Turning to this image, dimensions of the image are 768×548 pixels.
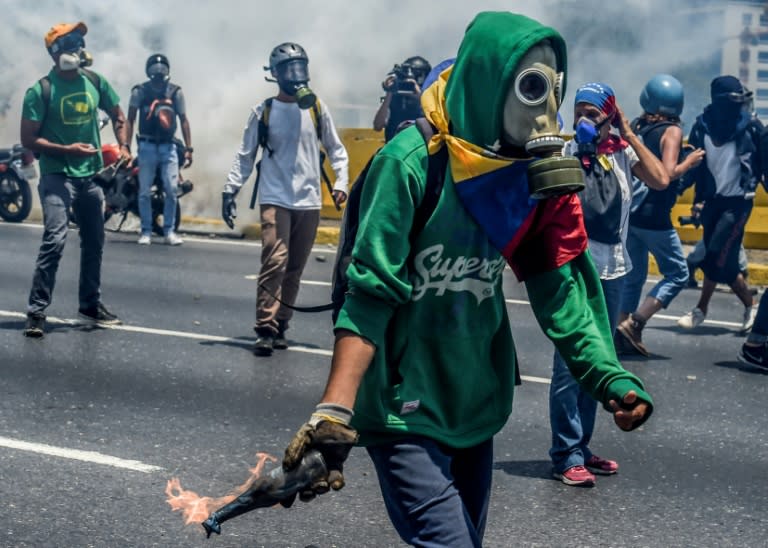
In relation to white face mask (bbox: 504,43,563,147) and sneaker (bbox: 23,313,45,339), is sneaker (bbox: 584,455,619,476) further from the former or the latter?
sneaker (bbox: 23,313,45,339)

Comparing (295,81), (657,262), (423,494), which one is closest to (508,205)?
(423,494)

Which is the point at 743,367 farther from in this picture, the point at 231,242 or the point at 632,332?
the point at 231,242

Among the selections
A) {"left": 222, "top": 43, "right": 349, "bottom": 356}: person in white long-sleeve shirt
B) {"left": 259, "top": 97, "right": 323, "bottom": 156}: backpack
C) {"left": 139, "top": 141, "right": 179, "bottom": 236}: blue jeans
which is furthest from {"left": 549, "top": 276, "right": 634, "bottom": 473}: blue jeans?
{"left": 139, "top": 141, "right": 179, "bottom": 236}: blue jeans

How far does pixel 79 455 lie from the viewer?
5.96 metres

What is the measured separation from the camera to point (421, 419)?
320 centimetres

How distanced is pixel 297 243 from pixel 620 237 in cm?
292

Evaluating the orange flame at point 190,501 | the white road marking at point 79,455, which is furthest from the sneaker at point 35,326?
the orange flame at point 190,501

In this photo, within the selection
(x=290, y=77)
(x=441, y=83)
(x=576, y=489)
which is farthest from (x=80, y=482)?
(x=290, y=77)

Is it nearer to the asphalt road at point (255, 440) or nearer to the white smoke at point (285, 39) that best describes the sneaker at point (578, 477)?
the asphalt road at point (255, 440)

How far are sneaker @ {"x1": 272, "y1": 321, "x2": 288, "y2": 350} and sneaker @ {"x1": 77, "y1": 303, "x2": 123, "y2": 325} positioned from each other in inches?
54.4

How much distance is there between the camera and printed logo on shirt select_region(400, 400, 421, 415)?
318cm

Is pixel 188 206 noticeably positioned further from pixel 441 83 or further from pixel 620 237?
pixel 441 83

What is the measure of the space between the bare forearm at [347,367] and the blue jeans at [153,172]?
39.6ft

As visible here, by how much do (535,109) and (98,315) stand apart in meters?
6.76
